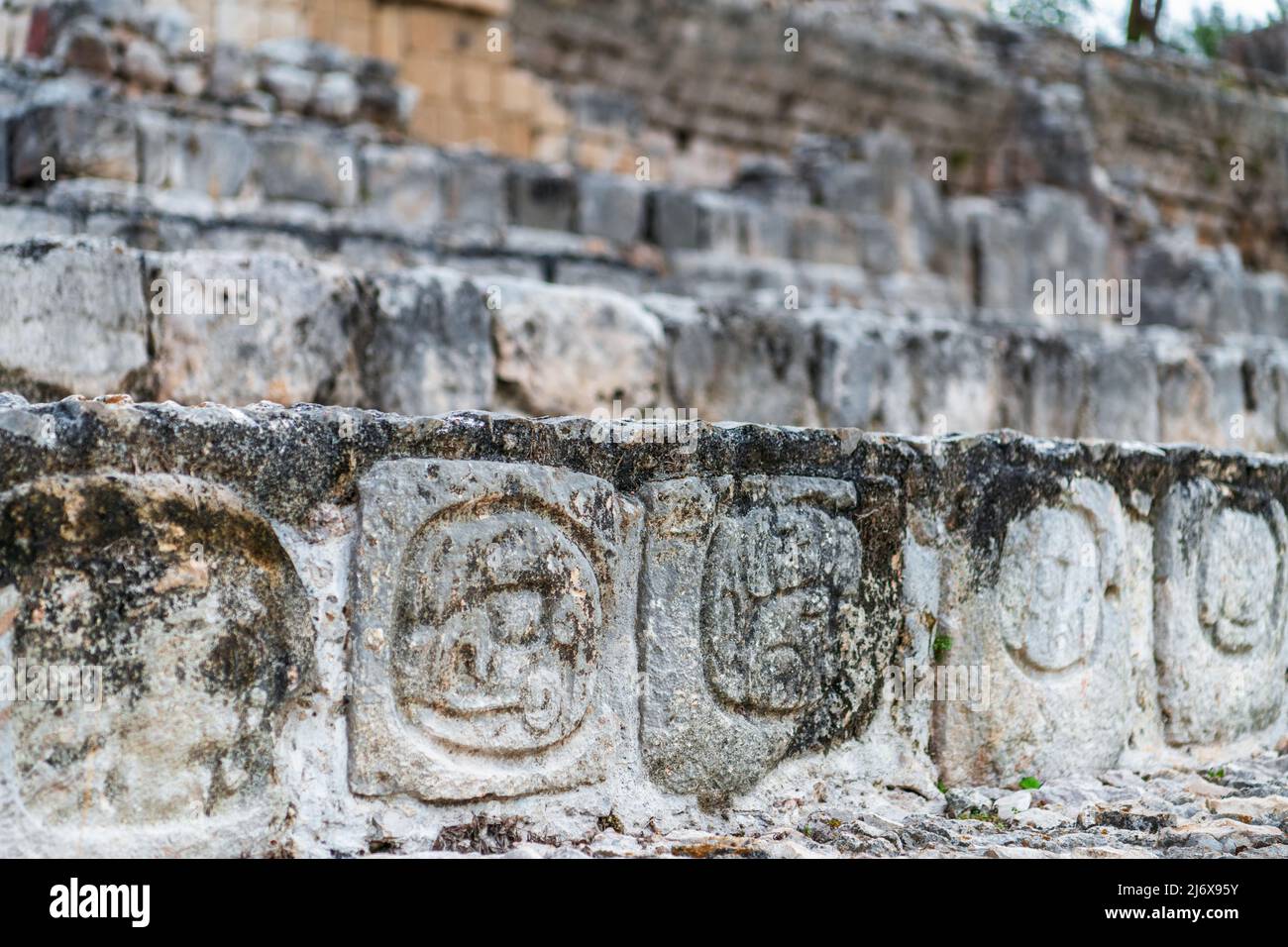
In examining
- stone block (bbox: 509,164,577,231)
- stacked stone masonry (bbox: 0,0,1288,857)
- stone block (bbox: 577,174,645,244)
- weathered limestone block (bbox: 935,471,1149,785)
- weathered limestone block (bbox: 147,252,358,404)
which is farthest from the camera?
stone block (bbox: 577,174,645,244)

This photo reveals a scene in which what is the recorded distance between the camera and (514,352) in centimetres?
391

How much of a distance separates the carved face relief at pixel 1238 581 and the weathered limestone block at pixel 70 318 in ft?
8.89

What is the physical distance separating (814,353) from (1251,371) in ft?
8.57

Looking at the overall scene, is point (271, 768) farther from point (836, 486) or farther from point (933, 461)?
point (933, 461)

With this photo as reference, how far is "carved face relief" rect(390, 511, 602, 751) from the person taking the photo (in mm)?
2137

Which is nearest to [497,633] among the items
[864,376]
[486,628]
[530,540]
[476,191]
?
[486,628]

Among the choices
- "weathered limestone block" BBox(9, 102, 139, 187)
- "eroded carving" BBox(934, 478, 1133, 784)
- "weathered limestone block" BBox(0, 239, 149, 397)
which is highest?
"weathered limestone block" BBox(9, 102, 139, 187)

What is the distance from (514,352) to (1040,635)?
5.97ft

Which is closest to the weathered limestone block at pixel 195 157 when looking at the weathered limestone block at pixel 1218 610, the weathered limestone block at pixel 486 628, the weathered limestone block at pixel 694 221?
the weathered limestone block at pixel 694 221

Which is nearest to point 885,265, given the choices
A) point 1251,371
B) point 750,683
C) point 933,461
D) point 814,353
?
point 1251,371

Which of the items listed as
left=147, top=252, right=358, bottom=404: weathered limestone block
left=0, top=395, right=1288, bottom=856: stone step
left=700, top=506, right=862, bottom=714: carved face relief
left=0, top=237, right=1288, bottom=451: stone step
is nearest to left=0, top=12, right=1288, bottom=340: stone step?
left=0, top=237, right=1288, bottom=451: stone step

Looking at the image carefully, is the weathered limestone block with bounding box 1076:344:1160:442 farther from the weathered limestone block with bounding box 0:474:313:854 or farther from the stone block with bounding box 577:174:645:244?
the weathered limestone block with bounding box 0:474:313:854

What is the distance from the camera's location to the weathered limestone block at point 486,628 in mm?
2109

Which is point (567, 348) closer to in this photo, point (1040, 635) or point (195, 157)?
point (1040, 635)
